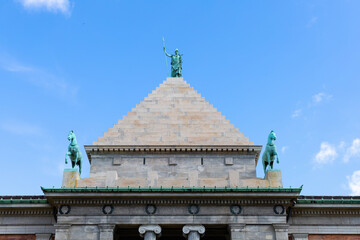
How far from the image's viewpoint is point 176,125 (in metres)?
34.3

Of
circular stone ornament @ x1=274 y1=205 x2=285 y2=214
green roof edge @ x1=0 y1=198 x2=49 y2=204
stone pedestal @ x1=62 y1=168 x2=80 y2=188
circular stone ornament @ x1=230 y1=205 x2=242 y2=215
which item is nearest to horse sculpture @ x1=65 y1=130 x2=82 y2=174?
stone pedestal @ x1=62 y1=168 x2=80 y2=188

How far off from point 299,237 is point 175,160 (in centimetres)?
889

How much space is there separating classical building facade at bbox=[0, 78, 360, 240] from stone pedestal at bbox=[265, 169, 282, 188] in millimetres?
59

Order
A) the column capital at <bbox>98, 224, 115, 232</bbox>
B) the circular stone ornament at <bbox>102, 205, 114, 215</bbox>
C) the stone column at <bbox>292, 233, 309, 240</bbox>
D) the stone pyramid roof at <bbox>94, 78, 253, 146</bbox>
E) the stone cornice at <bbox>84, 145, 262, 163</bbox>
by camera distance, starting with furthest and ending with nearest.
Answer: the stone pyramid roof at <bbox>94, 78, 253, 146</bbox>
the stone cornice at <bbox>84, 145, 262, 163</bbox>
the stone column at <bbox>292, 233, 309, 240</bbox>
the circular stone ornament at <bbox>102, 205, 114, 215</bbox>
the column capital at <bbox>98, 224, 115, 232</bbox>

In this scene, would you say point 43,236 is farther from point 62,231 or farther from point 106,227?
point 106,227

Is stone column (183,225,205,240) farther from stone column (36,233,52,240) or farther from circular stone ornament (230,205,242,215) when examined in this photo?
stone column (36,233,52,240)

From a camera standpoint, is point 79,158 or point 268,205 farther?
point 79,158

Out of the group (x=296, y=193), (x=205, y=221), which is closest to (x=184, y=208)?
(x=205, y=221)

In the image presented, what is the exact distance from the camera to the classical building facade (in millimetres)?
28062

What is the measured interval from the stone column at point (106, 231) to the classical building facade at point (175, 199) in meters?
0.05

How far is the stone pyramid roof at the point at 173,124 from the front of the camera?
33.2m

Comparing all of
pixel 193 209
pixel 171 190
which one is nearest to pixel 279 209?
pixel 193 209

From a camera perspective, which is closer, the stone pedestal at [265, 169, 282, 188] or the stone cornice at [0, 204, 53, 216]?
the stone cornice at [0, 204, 53, 216]

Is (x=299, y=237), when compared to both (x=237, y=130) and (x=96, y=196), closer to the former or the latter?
(x=237, y=130)
